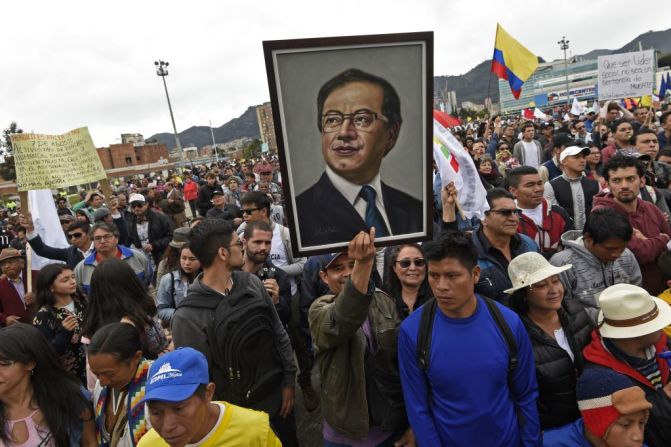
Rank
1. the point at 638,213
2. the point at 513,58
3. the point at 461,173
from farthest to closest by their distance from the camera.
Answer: the point at 513,58 < the point at 461,173 < the point at 638,213

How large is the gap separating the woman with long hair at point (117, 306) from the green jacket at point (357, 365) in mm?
1440

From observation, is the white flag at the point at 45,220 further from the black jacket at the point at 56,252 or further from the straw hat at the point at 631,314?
the straw hat at the point at 631,314

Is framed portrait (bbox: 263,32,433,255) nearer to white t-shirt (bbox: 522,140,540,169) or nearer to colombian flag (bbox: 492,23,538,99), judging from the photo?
white t-shirt (bbox: 522,140,540,169)

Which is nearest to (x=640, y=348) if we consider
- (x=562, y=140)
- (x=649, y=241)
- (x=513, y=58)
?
(x=649, y=241)

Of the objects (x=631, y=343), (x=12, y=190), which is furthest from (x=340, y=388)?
(x=12, y=190)

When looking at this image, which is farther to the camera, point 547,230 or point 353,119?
point 547,230

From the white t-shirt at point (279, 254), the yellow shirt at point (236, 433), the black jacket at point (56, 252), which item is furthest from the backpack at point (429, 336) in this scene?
the black jacket at point (56, 252)

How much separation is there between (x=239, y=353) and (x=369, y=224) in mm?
1179

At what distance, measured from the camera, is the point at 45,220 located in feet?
18.4

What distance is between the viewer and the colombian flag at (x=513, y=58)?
27.3 feet

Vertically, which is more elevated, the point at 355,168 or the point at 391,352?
the point at 355,168

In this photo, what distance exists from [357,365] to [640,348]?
1.51 meters

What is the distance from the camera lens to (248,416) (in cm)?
200

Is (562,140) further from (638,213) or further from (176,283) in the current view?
(176,283)
